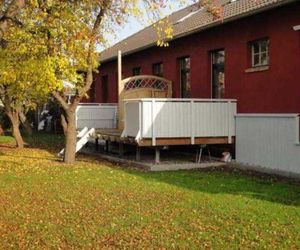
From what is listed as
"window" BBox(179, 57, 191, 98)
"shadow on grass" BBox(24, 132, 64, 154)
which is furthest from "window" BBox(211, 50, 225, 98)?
"shadow on grass" BBox(24, 132, 64, 154)

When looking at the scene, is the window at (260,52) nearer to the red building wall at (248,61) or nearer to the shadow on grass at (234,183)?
the red building wall at (248,61)

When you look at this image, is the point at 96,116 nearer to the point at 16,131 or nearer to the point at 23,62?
the point at 16,131

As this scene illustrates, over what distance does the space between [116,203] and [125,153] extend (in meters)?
9.79

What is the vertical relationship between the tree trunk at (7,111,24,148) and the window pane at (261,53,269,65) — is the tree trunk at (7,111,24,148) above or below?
below

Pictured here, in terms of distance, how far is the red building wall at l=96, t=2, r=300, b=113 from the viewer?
46.2 feet

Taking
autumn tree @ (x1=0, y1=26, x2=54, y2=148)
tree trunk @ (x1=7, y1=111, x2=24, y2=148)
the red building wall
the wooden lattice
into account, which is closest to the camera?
the red building wall

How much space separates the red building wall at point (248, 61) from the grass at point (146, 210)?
2480 millimetres

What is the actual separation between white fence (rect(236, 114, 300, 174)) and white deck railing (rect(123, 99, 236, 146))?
0.50 meters

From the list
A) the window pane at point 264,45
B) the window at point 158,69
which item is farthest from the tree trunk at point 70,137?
the window at point 158,69

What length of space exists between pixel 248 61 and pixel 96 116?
383 inches

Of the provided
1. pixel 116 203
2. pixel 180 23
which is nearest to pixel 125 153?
pixel 180 23

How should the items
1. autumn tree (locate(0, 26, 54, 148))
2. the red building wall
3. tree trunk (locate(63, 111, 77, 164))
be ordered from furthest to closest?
tree trunk (locate(63, 111, 77, 164))
autumn tree (locate(0, 26, 54, 148))
the red building wall

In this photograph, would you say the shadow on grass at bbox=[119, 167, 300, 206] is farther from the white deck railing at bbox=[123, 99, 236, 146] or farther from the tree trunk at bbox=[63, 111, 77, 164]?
the tree trunk at bbox=[63, 111, 77, 164]

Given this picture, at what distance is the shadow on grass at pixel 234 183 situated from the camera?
10578mm
